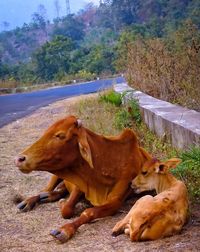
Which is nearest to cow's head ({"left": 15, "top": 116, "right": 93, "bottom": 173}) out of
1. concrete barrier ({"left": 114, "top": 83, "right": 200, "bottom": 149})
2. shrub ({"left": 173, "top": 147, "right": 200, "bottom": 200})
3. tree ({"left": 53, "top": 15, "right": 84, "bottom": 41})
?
shrub ({"left": 173, "top": 147, "right": 200, "bottom": 200})

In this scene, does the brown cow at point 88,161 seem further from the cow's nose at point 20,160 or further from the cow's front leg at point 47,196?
the cow's front leg at point 47,196

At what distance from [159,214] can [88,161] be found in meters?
0.85

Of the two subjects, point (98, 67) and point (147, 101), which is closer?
point (147, 101)

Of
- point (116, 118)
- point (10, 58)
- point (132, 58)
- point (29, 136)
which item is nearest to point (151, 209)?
point (116, 118)

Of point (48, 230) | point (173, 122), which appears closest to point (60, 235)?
point (48, 230)

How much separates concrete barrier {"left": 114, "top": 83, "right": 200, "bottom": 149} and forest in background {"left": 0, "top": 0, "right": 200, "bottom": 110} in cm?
60

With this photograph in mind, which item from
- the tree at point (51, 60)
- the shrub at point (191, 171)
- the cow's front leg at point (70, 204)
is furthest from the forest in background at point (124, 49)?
the cow's front leg at point (70, 204)

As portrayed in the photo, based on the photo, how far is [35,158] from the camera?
4.66 meters

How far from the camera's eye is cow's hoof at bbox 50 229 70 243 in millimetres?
4289

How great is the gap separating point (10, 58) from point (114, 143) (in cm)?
5247

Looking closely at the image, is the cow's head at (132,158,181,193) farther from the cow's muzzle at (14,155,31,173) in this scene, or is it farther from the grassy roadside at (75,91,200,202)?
the cow's muzzle at (14,155,31,173)

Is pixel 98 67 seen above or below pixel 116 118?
below

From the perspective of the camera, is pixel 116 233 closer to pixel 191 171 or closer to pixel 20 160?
pixel 20 160

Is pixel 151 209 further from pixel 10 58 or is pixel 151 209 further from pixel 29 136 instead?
pixel 10 58
